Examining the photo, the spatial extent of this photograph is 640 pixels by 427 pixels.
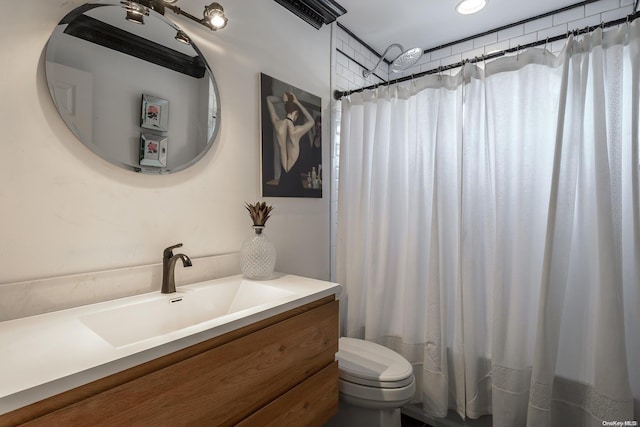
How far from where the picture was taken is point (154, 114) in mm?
1175

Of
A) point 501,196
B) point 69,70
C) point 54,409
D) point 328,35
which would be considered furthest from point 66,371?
→ point 328,35

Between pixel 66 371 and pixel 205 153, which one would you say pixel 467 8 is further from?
pixel 66 371

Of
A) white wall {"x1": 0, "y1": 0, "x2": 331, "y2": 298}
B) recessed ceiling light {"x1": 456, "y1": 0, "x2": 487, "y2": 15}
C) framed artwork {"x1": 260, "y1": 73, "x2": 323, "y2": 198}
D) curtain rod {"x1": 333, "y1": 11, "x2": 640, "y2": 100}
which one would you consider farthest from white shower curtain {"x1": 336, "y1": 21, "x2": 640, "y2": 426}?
recessed ceiling light {"x1": 456, "y1": 0, "x2": 487, "y2": 15}

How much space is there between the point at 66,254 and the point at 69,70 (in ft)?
1.93

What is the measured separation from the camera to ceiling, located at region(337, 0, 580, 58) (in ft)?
6.28

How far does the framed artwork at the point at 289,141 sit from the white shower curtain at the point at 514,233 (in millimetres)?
317

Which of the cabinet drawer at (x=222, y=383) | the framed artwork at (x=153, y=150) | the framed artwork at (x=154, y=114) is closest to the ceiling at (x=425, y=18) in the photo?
the framed artwork at (x=154, y=114)

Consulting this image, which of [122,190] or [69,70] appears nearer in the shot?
[69,70]

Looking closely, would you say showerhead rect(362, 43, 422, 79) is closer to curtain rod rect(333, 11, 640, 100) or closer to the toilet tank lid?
curtain rod rect(333, 11, 640, 100)

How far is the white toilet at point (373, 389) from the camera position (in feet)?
4.34

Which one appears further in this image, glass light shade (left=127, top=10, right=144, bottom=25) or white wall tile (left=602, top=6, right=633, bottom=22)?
white wall tile (left=602, top=6, right=633, bottom=22)

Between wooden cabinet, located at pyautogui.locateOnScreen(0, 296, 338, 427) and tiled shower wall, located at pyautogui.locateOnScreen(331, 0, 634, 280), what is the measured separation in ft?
3.45

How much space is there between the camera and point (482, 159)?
1.50 metres

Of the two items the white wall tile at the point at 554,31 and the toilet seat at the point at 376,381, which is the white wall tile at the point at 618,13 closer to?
the white wall tile at the point at 554,31
